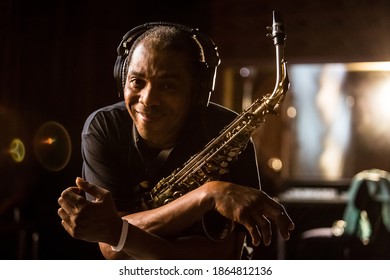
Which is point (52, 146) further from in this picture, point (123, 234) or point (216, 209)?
A: point (216, 209)

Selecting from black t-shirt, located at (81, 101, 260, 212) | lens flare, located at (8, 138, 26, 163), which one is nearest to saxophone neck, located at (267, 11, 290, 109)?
black t-shirt, located at (81, 101, 260, 212)

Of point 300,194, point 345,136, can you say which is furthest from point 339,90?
point 300,194

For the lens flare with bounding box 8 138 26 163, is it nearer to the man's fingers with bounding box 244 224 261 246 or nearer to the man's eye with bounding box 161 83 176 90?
the man's eye with bounding box 161 83 176 90

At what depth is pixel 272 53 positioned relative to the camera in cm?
185

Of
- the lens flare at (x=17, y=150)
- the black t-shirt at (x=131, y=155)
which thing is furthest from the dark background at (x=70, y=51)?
the black t-shirt at (x=131, y=155)

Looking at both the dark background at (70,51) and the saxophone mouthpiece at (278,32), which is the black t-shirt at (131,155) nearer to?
the dark background at (70,51)

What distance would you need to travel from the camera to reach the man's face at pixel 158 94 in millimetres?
1701

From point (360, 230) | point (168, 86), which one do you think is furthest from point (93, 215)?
point (360, 230)

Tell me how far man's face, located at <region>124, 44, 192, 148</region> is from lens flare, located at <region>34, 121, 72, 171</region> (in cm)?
28

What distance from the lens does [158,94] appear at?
5.62 feet

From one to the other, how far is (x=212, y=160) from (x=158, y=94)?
27 centimetres

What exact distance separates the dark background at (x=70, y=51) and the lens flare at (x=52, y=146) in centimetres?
2
